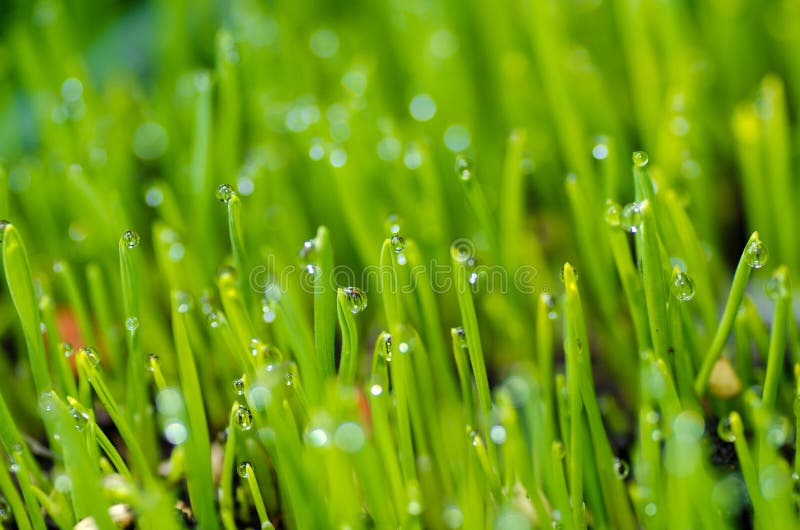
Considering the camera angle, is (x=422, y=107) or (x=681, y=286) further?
(x=422, y=107)

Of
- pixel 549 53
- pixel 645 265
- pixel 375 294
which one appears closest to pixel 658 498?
pixel 645 265

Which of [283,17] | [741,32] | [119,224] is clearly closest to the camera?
[119,224]

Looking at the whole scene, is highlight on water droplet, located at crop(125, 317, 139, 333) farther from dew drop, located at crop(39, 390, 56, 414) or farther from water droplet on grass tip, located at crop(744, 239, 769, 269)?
water droplet on grass tip, located at crop(744, 239, 769, 269)

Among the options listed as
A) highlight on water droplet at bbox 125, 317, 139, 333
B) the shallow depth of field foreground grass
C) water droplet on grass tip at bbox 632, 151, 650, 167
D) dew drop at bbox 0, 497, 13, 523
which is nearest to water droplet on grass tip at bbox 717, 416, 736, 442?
the shallow depth of field foreground grass

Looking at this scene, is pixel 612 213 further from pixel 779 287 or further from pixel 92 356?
pixel 92 356

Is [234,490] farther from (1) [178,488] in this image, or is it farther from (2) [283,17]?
(2) [283,17]

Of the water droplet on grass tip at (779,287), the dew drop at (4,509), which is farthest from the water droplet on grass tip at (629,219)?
the dew drop at (4,509)

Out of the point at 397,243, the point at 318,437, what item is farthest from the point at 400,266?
the point at 318,437
